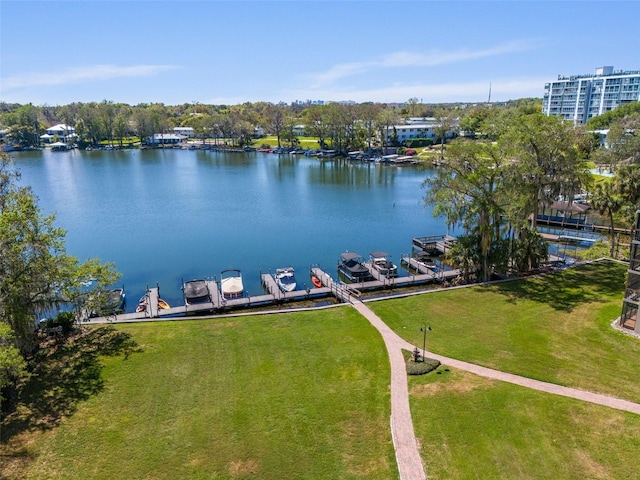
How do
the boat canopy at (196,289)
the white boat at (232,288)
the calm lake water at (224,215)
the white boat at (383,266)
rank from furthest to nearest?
the calm lake water at (224,215), the white boat at (383,266), the white boat at (232,288), the boat canopy at (196,289)

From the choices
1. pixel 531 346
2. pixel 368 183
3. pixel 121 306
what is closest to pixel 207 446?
pixel 531 346

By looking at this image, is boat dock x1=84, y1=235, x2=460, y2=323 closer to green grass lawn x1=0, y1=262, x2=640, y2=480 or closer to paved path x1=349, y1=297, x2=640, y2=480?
green grass lawn x1=0, y1=262, x2=640, y2=480

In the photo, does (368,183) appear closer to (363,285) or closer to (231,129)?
(363,285)

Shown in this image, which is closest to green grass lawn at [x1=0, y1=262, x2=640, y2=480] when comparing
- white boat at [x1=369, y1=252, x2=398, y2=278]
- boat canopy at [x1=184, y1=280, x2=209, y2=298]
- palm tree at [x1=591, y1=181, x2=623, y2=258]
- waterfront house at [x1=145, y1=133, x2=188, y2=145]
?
boat canopy at [x1=184, y1=280, x2=209, y2=298]

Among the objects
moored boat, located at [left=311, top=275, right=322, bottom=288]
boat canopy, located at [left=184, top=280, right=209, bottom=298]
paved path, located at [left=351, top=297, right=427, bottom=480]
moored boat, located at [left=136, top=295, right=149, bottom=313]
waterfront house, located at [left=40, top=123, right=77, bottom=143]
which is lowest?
moored boat, located at [left=311, top=275, right=322, bottom=288]

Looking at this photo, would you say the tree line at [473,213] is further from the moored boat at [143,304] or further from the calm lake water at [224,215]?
the calm lake water at [224,215]

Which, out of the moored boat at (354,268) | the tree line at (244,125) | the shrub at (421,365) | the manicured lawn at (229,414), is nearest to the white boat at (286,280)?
the moored boat at (354,268)

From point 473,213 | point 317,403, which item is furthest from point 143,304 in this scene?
point 473,213
